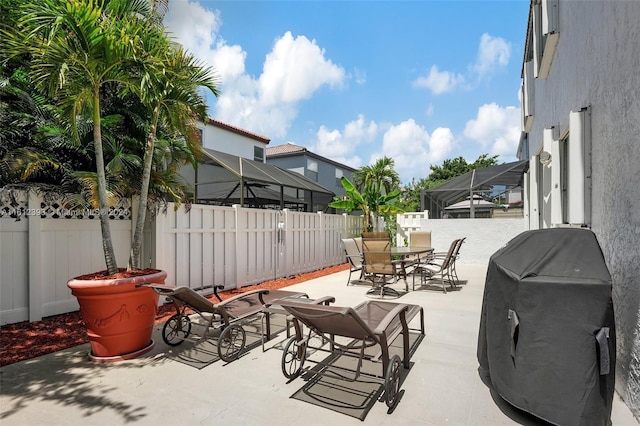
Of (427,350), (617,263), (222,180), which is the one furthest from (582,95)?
(222,180)

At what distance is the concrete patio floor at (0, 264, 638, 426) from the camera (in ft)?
9.34

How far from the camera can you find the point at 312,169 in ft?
91.4

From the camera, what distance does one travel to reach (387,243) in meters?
8.24

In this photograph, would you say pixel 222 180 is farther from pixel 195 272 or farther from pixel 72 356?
pixel 72 356

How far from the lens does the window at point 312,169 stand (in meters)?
27.5

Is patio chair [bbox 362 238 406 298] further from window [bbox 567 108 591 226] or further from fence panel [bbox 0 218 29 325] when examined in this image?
fence panel [bbox 0 218 29 325]

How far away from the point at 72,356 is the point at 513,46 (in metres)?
13.9

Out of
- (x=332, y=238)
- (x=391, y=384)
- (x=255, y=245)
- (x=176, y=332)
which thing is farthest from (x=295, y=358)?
(x=332, y=238)

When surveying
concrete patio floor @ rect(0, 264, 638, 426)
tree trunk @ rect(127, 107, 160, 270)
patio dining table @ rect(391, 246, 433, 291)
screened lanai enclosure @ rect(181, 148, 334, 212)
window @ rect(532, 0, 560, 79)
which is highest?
window @ rect(532, 0, 560, 79)

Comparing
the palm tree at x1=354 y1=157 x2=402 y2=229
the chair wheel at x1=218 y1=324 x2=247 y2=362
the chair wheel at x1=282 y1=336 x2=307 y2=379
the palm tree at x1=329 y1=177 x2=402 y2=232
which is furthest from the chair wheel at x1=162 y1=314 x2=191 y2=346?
the palm tree at x1=354 y1=157 x2=402 y2=229

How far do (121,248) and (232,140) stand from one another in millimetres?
15458

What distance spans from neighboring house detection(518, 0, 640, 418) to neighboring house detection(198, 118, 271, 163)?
16.2 metres

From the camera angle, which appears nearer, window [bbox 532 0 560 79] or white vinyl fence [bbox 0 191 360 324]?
white vinyl fence [bbox 0 191 360 324]

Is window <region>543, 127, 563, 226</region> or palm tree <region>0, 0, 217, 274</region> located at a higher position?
palm tree <region>0, 0, 217, 274</region>
